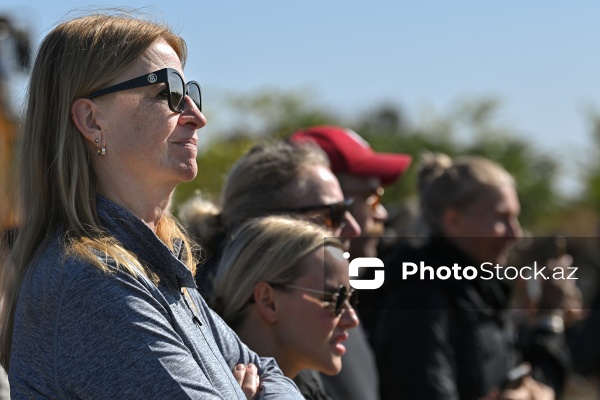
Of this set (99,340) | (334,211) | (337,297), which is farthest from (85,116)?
(334,211)

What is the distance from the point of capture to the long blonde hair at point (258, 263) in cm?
301

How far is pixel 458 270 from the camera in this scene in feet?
14.7

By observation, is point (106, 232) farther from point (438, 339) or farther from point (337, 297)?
point (438, 339)

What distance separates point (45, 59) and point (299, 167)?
5.15 ft

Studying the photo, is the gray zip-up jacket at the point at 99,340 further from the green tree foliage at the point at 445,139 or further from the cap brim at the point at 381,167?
the green tree foliage at the point at 445,139

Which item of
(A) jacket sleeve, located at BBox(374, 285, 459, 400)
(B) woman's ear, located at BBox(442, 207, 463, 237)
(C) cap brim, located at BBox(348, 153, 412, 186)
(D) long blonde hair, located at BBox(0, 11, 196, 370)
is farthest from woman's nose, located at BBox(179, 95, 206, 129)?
(B) woman's ear, located at BBox(442, 207, 463, 237)

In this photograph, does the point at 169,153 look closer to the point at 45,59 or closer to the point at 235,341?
the point at 45,59

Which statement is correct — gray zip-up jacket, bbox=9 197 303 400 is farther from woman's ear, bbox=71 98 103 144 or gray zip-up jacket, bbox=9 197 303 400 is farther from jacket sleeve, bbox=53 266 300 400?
woman's ear, bbox=71 98 103 144

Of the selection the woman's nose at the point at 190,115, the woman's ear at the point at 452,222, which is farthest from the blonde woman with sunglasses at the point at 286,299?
the woman's ear at the point at 452,222

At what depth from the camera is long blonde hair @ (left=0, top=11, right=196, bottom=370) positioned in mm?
2066

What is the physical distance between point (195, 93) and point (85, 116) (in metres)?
0.33

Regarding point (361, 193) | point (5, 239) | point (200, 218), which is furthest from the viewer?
point (361, 193)

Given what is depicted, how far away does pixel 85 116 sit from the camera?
2111 mm

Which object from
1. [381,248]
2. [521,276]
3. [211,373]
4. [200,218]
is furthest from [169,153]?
[521,276]
